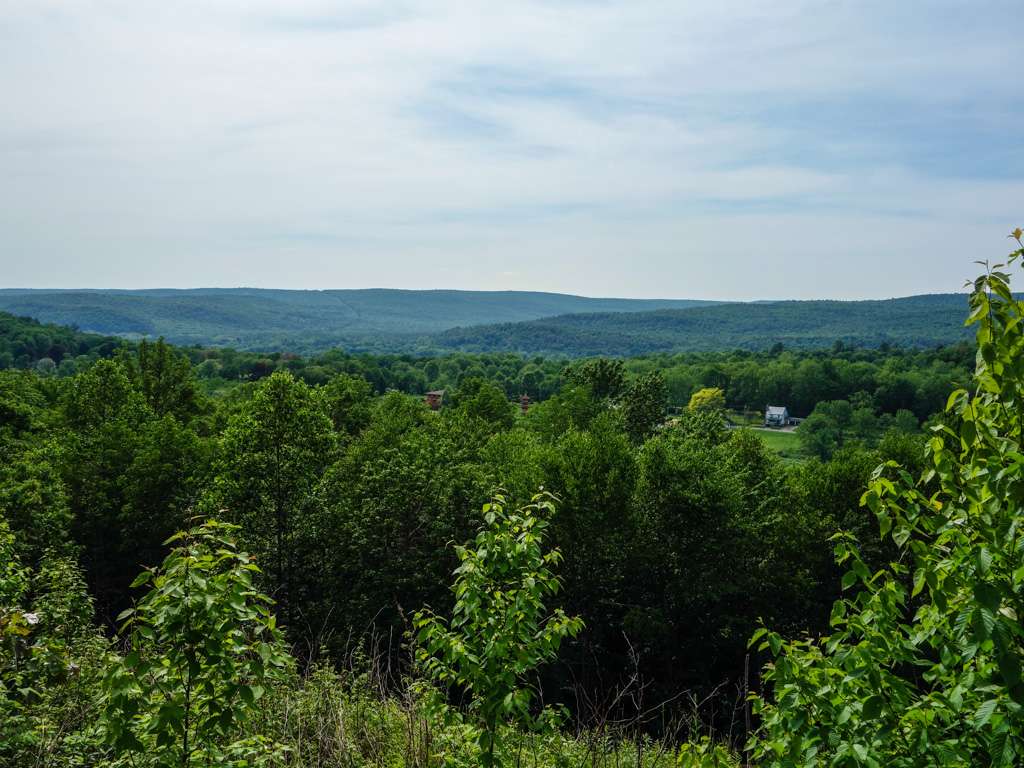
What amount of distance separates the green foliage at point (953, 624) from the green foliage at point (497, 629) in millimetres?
2175

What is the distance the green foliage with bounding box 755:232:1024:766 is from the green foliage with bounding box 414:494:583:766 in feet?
7.14

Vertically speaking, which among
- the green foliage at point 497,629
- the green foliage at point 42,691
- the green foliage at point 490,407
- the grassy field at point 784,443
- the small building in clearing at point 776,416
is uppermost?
the green foliage at point 497,629

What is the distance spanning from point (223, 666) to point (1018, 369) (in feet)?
17.6

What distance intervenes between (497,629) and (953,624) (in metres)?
3.51

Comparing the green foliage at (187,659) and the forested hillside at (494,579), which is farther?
the green foliage at (187,659)

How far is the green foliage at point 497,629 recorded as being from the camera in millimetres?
6289

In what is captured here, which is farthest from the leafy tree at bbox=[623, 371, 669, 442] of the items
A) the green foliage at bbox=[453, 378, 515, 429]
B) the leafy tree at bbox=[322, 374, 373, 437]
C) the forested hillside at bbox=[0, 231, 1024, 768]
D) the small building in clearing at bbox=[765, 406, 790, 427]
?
the small building in clearing at bbox=[765, 406, 790, 427]

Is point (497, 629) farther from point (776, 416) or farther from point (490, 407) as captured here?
point (776, 416)

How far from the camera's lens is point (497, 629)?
254 inches

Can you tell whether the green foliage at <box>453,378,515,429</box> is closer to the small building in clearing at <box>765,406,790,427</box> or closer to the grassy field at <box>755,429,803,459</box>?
the grassy field at <box>755,429,803,459</box>

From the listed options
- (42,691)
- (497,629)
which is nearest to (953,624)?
(497,629)

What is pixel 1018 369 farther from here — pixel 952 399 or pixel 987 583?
pixel 987 583

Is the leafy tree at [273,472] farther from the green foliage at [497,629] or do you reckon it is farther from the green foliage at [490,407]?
the green foliage at [490,407]

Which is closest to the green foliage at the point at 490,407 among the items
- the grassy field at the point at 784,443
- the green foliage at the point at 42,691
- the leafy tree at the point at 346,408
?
the leafy tree at the point at 346,408
